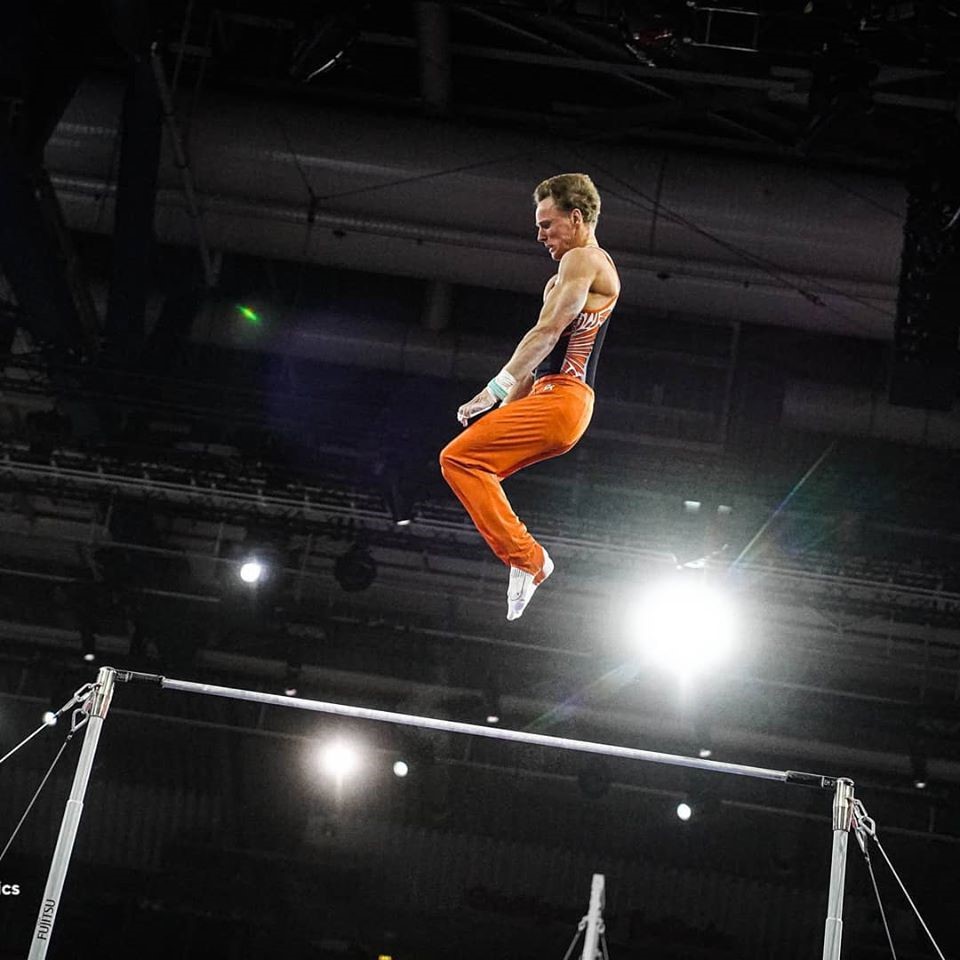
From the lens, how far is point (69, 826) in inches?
200

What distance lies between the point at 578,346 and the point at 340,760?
50.6 ft

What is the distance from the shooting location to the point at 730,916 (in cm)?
1927

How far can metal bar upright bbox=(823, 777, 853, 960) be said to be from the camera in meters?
5.01

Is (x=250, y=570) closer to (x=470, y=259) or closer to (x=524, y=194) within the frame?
(x=470, y=259)

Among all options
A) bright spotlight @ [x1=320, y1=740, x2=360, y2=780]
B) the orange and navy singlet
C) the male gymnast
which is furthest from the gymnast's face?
bright spotlight @ [x1=320, y1=740, x2=360, y2=780]

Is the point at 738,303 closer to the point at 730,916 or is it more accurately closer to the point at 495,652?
the point at 495,652

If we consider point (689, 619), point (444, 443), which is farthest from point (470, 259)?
point (689, 619)

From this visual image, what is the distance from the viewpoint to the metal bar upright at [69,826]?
4.94 metres

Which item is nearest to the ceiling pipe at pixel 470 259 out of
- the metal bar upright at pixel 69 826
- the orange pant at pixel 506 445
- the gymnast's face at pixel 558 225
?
the gymnast's face at pixel 558 225

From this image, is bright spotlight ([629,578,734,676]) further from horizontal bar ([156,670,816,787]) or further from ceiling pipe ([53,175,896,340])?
horizontal bar ([156,670,816,787])

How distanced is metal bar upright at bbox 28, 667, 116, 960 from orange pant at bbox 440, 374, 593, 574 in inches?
75.0

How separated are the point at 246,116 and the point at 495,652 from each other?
8803 millimetres

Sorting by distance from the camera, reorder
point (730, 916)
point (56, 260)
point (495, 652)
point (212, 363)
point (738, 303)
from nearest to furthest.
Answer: point (56, 260)
point (738, 303)
point (212, 363)
point (495, 652)
point (730, 916)

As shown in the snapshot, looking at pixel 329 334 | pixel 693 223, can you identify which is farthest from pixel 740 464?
pixel 329 334
